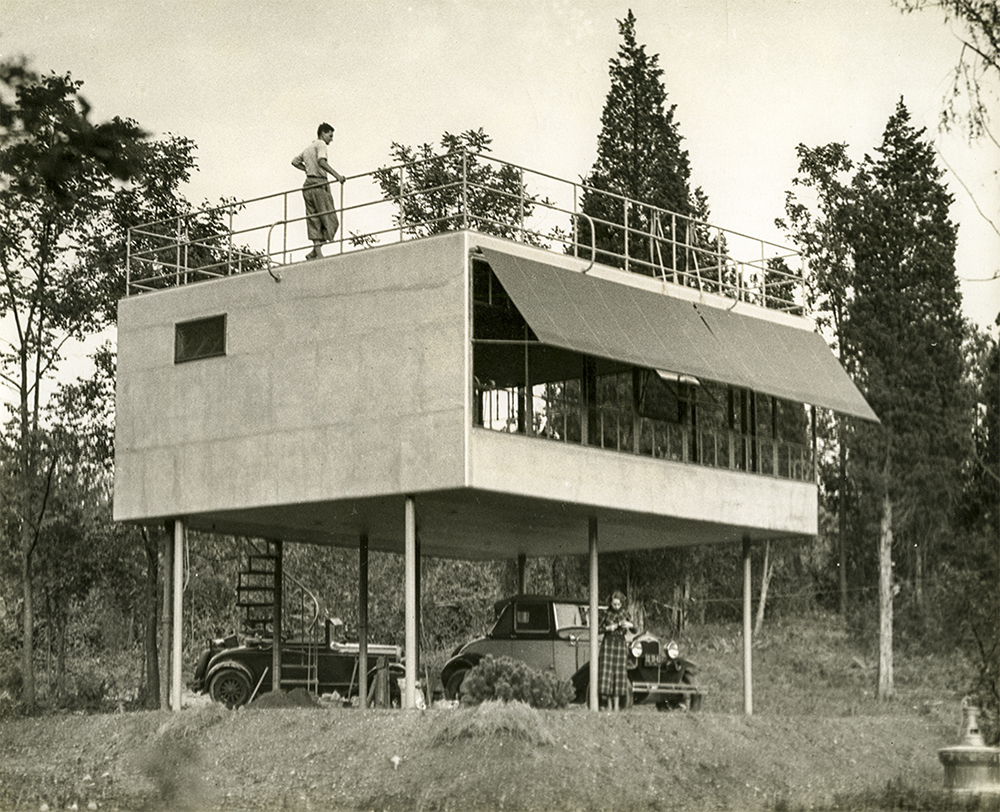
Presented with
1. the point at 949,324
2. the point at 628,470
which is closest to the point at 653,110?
the point at 949,324

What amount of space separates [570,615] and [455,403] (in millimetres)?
Result: 5961

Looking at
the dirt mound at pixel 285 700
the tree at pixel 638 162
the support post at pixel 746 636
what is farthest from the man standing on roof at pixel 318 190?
the tree at pixel 638 162

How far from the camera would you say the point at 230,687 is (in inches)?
1235

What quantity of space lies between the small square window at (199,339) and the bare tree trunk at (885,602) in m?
24.7

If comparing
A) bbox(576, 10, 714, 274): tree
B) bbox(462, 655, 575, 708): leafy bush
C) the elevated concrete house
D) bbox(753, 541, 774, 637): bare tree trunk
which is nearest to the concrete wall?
the elevated concrete house

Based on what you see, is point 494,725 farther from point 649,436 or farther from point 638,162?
point 638,162

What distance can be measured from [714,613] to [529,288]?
1241 inches

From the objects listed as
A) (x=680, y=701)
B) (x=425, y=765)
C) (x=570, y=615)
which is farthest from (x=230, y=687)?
(x=425, y=765)

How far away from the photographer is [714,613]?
55.5m

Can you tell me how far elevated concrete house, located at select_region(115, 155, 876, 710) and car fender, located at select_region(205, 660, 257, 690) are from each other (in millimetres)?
2328

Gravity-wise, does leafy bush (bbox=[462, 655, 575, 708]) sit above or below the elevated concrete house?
below

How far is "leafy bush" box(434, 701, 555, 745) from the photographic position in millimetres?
23344

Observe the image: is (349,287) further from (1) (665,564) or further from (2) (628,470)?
(1) (665,564)

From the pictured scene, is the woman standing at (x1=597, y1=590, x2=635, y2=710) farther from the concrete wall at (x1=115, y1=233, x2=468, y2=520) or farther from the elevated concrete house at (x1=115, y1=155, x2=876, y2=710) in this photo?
the concrete wall at (x1=115, y1=233, x2=468, y2=520)
